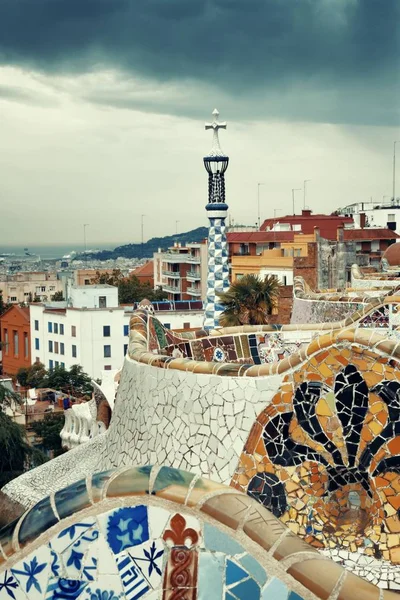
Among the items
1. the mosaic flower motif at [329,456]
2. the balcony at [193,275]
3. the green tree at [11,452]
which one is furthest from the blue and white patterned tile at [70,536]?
the balcony at [193,275]

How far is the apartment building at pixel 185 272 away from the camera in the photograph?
53.3 metres

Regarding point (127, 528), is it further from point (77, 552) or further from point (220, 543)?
point (220, 543)

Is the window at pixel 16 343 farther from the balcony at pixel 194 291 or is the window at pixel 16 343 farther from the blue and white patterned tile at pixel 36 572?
the blue and white patterned tile at pixel 36 572

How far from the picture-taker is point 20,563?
3455 mm

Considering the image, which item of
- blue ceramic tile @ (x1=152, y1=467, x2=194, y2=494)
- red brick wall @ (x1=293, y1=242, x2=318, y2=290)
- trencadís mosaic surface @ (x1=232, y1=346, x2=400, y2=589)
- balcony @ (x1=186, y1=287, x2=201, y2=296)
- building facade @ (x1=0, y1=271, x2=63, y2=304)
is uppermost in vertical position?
red brick wall @ (x1=293, y1=242, x2=318, y2=290)

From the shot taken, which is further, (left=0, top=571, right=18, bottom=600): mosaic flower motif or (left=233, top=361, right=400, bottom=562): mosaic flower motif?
(left=233, top=361, right=400, bottom=562): mosaic flower motif

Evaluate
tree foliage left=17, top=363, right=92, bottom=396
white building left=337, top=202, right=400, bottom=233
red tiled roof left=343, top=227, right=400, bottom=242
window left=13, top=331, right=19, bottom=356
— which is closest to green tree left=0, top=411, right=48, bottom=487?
tree foliage left=17, top=363, right=92, bottom=396

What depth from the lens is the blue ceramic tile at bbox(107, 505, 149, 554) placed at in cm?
341

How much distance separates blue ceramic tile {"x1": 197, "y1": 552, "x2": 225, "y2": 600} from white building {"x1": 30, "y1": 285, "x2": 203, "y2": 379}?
33.2 m

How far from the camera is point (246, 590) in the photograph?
10.8 feet

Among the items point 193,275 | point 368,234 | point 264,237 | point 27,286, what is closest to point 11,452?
point 368,234

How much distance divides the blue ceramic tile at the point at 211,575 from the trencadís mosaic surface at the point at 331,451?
11.2ft

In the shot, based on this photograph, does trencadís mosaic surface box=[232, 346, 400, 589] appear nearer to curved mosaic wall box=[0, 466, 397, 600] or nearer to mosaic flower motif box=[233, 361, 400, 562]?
mosaic flower motif box=[233, 361, 400, 562]

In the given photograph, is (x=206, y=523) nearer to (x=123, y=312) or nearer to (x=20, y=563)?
(x=20, y=563)
